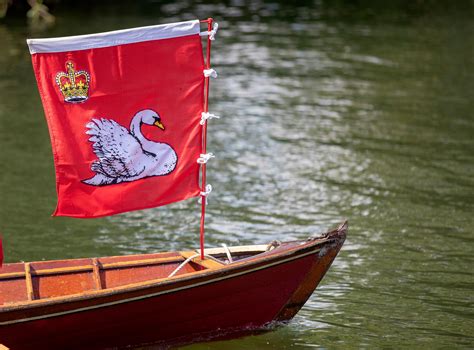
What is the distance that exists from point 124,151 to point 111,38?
129cm

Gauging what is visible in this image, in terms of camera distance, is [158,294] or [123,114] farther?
[123,114]

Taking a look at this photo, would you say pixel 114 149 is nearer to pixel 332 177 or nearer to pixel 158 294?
pixel 158 294

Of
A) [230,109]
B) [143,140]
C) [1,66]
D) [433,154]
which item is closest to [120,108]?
[143,140]

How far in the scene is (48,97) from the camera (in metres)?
10.5

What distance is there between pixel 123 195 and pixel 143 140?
0.68 meters

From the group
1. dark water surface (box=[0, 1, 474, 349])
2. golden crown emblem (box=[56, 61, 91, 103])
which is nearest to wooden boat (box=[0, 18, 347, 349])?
golden crown emblem (box=[56, 61, 91, 103])

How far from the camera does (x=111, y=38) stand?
34.2ft

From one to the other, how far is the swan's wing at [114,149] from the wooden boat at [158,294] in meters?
1.29

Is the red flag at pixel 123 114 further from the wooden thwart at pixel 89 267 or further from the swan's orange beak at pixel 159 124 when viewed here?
the wooden thwart at pixel 89 267

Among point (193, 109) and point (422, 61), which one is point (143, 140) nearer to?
point (193, 109)

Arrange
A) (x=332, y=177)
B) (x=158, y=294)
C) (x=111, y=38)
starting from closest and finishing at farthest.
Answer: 1. (x=111, y=38)
2. (x=158, y=294)
3. (x=332, y=177)

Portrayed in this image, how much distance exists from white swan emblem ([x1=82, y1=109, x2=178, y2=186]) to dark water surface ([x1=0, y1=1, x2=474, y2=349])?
2.39m

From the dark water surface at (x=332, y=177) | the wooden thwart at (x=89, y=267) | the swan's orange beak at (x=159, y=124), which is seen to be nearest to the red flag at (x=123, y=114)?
the swan's orange beak at (x=159, y=124)

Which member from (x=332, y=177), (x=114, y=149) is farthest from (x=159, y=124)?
(x=332, y=177)
